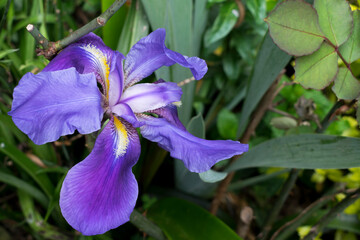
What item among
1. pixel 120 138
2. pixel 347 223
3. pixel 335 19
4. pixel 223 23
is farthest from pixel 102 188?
pixel 347 223

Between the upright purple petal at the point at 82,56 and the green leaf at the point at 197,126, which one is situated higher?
the upright purple petal at the point at 82,56

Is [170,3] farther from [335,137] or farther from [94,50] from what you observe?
[335,137]

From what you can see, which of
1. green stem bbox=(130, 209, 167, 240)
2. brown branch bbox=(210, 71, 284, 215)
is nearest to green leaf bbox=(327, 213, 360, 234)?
brown branch bbox=(210, 71, 284, 215)

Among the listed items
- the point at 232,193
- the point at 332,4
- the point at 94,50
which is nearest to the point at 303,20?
the point at 332,4

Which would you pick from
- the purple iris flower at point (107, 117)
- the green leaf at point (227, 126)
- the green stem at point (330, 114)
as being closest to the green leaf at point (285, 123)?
the green stem at point (330, 114)

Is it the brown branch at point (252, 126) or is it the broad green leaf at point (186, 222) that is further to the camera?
the brown branch at point (252, 126)

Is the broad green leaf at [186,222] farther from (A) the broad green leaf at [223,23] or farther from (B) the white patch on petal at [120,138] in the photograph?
(A) the broad green leaf at [223,23]
